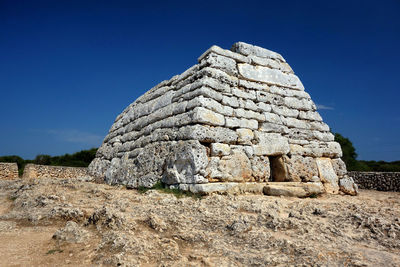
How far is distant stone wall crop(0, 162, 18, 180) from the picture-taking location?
14797 millimetres

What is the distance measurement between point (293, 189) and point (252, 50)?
3.54 meters

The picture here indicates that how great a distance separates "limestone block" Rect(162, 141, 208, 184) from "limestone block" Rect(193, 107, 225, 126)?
474 mm

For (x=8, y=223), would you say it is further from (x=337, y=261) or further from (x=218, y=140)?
(x=337, y=261)

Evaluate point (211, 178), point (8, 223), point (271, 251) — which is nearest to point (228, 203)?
point (211, 178)

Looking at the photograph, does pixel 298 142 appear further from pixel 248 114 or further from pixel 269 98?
pixel 248 114

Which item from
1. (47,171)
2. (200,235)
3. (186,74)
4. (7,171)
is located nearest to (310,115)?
(186,74)

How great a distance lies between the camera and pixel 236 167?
5.09 meters

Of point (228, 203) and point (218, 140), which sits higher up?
point (218, 140)

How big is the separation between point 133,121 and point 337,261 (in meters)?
6.65

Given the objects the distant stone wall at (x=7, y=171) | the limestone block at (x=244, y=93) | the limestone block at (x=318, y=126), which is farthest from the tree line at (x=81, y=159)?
the limestone block at (x=244, y=93)

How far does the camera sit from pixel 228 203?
407 centimetres

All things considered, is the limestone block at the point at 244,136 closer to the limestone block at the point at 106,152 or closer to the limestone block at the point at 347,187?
the limestone block at the point at 347,187

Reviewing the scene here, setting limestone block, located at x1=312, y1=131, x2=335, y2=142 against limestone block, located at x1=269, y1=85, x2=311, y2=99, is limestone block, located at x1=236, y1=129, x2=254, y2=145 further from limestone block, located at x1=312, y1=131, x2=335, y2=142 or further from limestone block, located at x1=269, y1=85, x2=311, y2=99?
limestone block, located at x1=312, y1=131, x2=335, y2=142

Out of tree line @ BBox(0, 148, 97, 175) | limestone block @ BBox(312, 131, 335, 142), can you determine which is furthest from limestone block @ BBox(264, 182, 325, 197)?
tree line @ BBox(0, 148, 97, 175)
